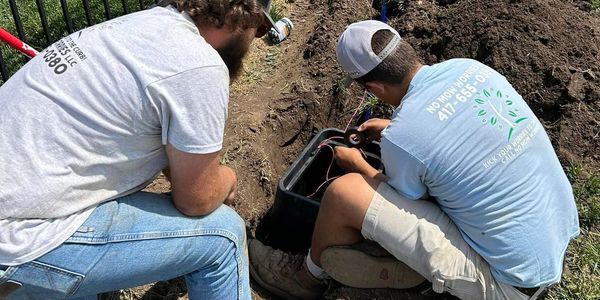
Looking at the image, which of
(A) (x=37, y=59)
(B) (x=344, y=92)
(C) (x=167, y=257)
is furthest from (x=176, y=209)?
(B) (x=344, y=92)

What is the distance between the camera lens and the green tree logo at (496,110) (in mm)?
2486

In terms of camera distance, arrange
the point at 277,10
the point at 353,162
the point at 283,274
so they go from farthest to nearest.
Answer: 1. the point at 277,10
2. the point at 283,274
3. the point at 353,162

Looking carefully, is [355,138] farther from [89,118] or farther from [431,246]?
[89,118]

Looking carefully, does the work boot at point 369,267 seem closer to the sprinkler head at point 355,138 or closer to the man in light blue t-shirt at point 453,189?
the man in light blue t-shirt at point 453,189

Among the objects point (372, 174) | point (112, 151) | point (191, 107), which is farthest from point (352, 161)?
point (112, 151)

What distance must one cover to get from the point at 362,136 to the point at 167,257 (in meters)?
1.45

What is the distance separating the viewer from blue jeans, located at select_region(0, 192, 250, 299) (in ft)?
6.93

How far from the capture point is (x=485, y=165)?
246 cm

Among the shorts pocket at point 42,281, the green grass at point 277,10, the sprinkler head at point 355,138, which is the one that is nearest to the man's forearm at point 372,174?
the sprinkler head at point 355,138

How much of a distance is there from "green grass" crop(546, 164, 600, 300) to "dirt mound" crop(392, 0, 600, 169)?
0.16 metres

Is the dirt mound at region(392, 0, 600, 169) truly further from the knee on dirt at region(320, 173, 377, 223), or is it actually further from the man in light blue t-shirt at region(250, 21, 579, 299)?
the knee on dirt at region(320, 173, 377, 223)

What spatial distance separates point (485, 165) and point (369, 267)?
28.1 inches

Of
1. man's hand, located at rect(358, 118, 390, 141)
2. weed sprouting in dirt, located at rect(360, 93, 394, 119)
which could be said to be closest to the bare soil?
weed sprouting in dirt, located at rect(360, 93, 394, 119)

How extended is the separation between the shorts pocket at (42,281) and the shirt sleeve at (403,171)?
4.10 ft
